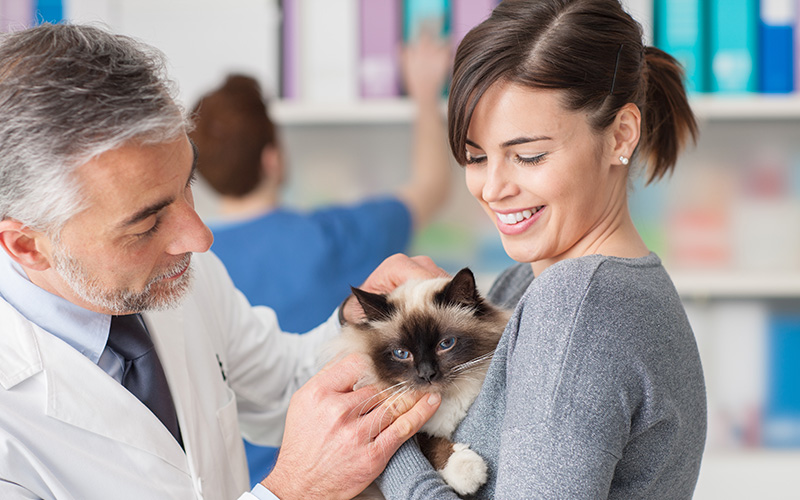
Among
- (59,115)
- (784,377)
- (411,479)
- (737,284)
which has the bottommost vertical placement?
(784,377)

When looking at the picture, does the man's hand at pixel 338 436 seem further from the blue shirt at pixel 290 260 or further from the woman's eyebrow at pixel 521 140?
the blue shirt at pixel 290 260

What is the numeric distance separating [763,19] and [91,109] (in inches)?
92.7

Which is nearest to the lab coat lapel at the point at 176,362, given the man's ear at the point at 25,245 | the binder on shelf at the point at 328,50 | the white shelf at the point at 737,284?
the man's ear at the point at 25,245

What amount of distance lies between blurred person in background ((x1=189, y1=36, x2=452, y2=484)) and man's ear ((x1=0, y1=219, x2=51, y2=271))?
1.14 meters

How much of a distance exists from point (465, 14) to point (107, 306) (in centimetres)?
179

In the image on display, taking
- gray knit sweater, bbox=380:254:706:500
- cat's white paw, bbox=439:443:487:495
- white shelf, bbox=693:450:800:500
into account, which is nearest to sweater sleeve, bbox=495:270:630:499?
gray knit sweater, bbox=380:254:706:500

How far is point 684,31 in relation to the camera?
247 cm

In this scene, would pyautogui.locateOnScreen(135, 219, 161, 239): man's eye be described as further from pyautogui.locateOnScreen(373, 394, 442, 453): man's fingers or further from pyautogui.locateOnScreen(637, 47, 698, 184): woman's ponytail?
pyautogui.locateOnScreen(637, 47, 698, 184): woman's ponytail

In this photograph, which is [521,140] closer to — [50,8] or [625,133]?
[625,133]

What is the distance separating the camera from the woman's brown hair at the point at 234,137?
2.54m

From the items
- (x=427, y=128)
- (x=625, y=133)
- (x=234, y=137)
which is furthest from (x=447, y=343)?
(x=234, y=137)

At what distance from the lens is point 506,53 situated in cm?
121

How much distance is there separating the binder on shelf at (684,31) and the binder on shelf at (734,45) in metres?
0.04

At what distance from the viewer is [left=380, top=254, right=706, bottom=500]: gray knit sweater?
3.21ft
